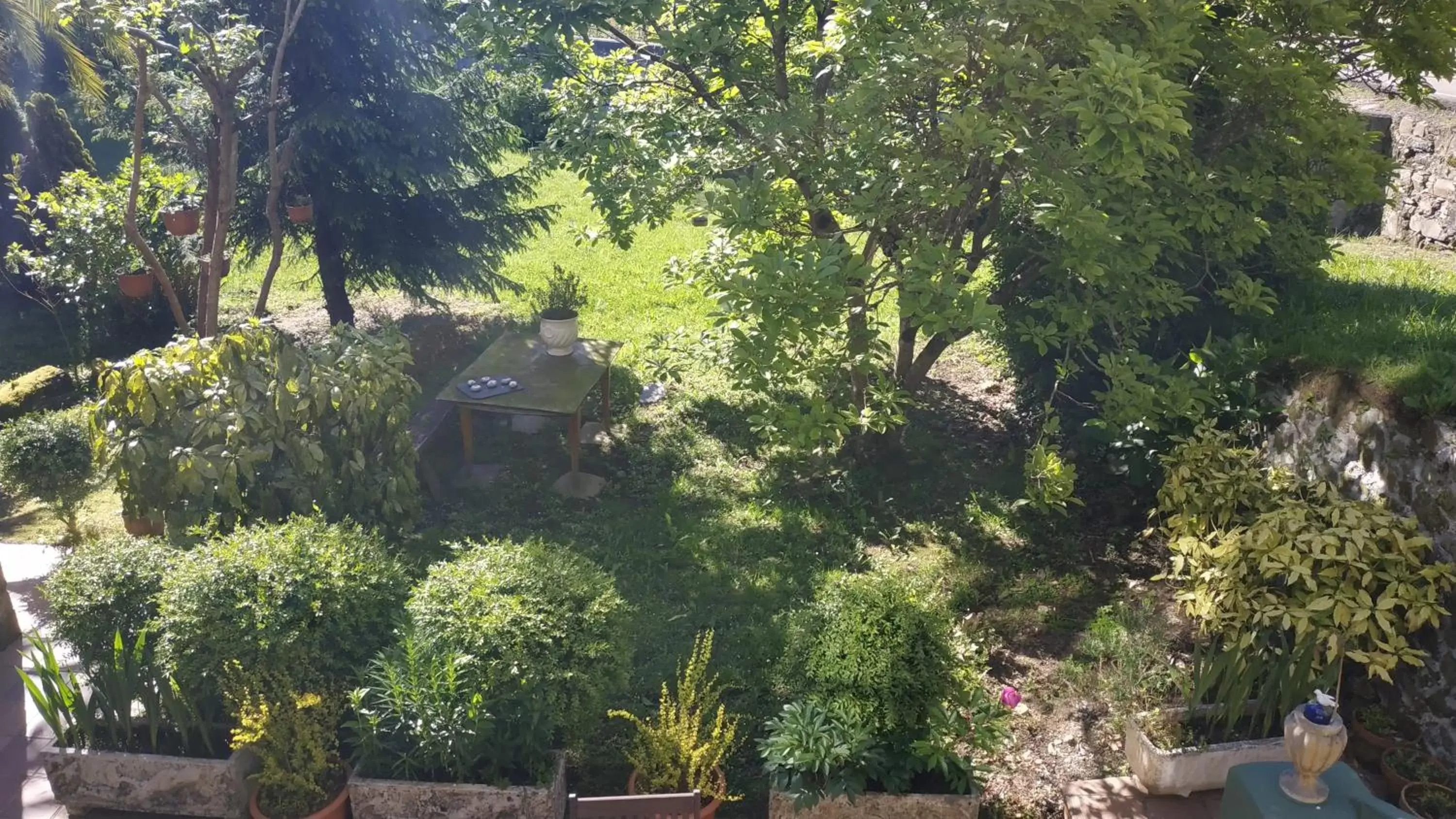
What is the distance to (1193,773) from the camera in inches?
157

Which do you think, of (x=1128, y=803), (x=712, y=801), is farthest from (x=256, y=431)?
(x=1128, y=803)

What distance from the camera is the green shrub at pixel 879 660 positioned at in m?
3.71

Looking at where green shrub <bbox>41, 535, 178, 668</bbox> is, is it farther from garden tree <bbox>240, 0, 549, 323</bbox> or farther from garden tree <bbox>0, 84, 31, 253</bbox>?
garden tree <bbox>0, 84, 31, 253</bbox>

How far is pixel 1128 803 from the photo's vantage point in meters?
4.00

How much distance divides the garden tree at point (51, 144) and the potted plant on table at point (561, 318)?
18.2 ft

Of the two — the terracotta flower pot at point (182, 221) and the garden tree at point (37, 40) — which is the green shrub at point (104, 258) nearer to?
the terracotta flower pot at point (182, 221)

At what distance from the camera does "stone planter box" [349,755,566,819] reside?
3.73m

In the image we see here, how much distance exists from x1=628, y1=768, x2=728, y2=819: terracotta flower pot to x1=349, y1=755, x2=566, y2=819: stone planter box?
285 mm

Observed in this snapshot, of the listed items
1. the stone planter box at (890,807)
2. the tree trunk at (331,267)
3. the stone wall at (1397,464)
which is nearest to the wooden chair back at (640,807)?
the stone planter box at (890,807)

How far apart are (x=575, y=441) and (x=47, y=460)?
305cm

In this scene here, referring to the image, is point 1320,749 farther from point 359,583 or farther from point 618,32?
point 618,32

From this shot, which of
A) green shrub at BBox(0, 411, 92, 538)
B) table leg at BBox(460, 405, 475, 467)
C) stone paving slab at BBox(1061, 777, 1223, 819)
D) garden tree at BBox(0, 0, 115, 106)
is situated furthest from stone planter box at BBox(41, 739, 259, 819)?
garden tree at BBox(0, 0, 115, 106)

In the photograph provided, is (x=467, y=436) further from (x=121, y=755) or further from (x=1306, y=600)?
(x=1306, y=600)

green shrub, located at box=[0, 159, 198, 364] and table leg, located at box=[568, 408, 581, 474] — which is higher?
green shrub, located at box=[0, 159, 198, 364]
